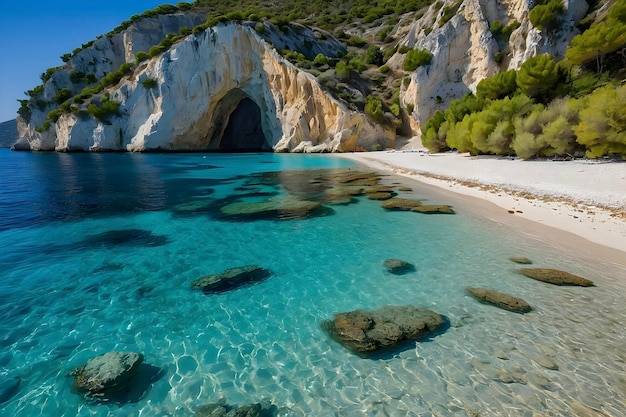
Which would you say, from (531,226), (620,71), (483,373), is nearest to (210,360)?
(483,373)

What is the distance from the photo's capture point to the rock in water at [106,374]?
353cm

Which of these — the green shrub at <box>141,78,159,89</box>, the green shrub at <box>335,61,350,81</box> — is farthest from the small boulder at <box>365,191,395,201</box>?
the green shrub at <box>141,78,159,89</box>

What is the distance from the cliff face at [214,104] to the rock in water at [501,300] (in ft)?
126

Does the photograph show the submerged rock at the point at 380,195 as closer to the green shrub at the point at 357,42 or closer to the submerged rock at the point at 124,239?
the submerged rock at the point at 124,239

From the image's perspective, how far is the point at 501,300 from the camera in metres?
5.25

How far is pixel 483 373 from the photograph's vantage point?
3.69m

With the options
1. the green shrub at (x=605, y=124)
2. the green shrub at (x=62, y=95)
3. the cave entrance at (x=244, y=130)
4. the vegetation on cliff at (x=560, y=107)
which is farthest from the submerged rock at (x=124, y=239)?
the green shrub at (x=62, y=95)

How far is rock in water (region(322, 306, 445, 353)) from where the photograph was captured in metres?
4.29

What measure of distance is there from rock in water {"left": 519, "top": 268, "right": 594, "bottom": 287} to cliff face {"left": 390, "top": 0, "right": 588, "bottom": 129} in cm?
3437

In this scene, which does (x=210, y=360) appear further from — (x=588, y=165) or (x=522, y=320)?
(x=588, y=165)

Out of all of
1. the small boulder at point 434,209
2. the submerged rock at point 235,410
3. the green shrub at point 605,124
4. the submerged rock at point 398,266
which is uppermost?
the green shrub at point 605,124

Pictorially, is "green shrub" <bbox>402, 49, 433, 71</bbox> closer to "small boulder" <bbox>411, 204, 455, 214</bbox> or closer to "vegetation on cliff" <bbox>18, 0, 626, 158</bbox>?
"vegetation on cliff" <bbox>18, 0, 626, 158</bbox>

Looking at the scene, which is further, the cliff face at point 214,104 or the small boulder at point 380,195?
the cliff face at point 214,104

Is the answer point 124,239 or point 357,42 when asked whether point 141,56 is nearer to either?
point 357,42
